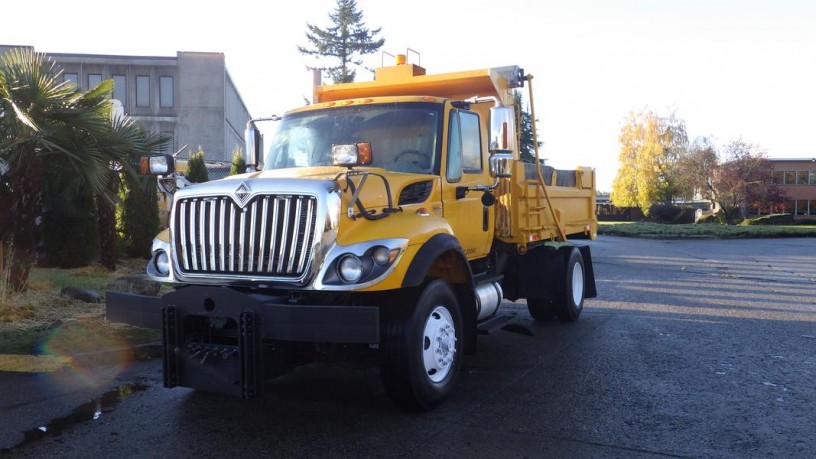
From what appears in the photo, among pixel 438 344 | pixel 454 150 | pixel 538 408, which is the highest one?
pixel 454 150

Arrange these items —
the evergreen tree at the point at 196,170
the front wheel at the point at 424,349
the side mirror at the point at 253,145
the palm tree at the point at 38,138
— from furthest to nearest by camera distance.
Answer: the evergreen tree at the point at 196,170, the palm tree at the point at 38,138, the side mirror at the point at 253,145, the front wheel at the point at 424,349

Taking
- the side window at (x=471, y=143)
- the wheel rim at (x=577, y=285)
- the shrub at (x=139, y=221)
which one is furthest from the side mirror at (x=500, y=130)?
the shrub at (x=139, y=221)

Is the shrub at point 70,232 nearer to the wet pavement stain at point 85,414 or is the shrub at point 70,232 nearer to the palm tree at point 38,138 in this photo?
the palm tree at point 38,138

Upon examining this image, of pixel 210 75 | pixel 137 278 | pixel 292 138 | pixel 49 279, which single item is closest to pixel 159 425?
pixel 292 138

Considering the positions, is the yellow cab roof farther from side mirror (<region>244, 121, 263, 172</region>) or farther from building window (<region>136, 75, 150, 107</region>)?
building window (<region>136, 75, 150, 107</region>)

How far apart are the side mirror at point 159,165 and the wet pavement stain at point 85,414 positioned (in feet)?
6.31

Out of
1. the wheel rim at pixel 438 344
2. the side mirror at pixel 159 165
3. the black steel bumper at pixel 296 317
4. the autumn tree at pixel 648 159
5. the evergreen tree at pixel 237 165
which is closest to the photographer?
the black steel bumper at pixel 296 317

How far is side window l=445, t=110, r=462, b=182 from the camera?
21.1 ft

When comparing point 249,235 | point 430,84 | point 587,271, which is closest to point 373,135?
point 430,84

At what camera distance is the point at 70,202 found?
1118 cm

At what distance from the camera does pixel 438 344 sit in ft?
18.4

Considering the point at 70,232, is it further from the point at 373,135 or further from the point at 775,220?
the point at 775,220

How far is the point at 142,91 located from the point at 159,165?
4714 centimetres

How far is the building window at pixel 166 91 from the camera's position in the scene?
49.4m
